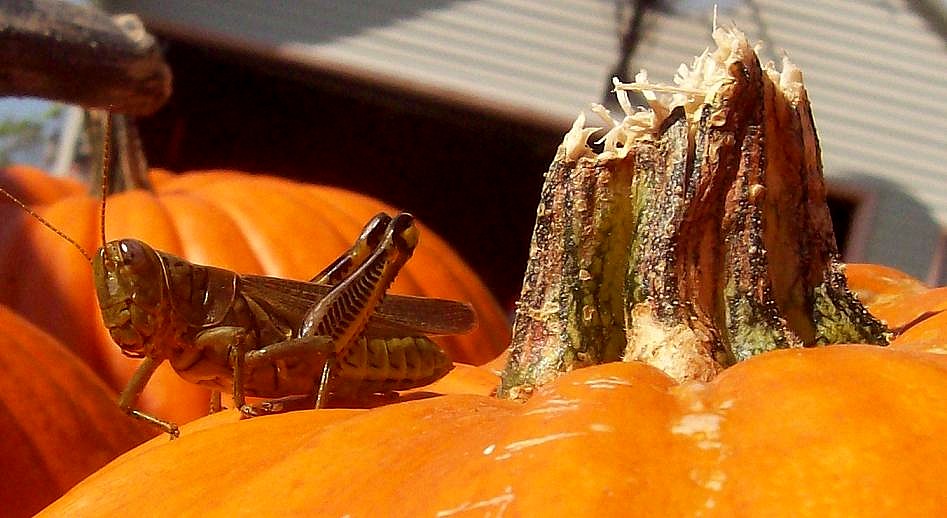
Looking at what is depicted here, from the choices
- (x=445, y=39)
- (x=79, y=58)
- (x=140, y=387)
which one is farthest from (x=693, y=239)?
(x=445, y=39)

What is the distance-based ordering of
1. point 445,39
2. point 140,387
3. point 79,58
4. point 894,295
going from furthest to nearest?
1. point 445,39
2. point 79,58
3. point 894,295
4. point 140,387

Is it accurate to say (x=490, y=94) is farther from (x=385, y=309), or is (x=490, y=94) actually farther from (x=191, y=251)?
(x=385, y=309)

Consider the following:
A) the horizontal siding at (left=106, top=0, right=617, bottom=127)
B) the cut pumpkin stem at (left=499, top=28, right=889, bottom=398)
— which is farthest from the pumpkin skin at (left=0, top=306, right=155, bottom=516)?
the horizontal siding at (left=106, top=0, right=617, bottom=127)

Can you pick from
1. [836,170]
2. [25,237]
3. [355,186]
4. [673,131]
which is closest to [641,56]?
[836,170]

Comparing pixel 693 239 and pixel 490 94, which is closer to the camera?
pixel 693 239

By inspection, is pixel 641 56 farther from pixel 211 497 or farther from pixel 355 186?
pixel 211 497

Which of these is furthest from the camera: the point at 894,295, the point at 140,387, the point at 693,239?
the point at 894,295
